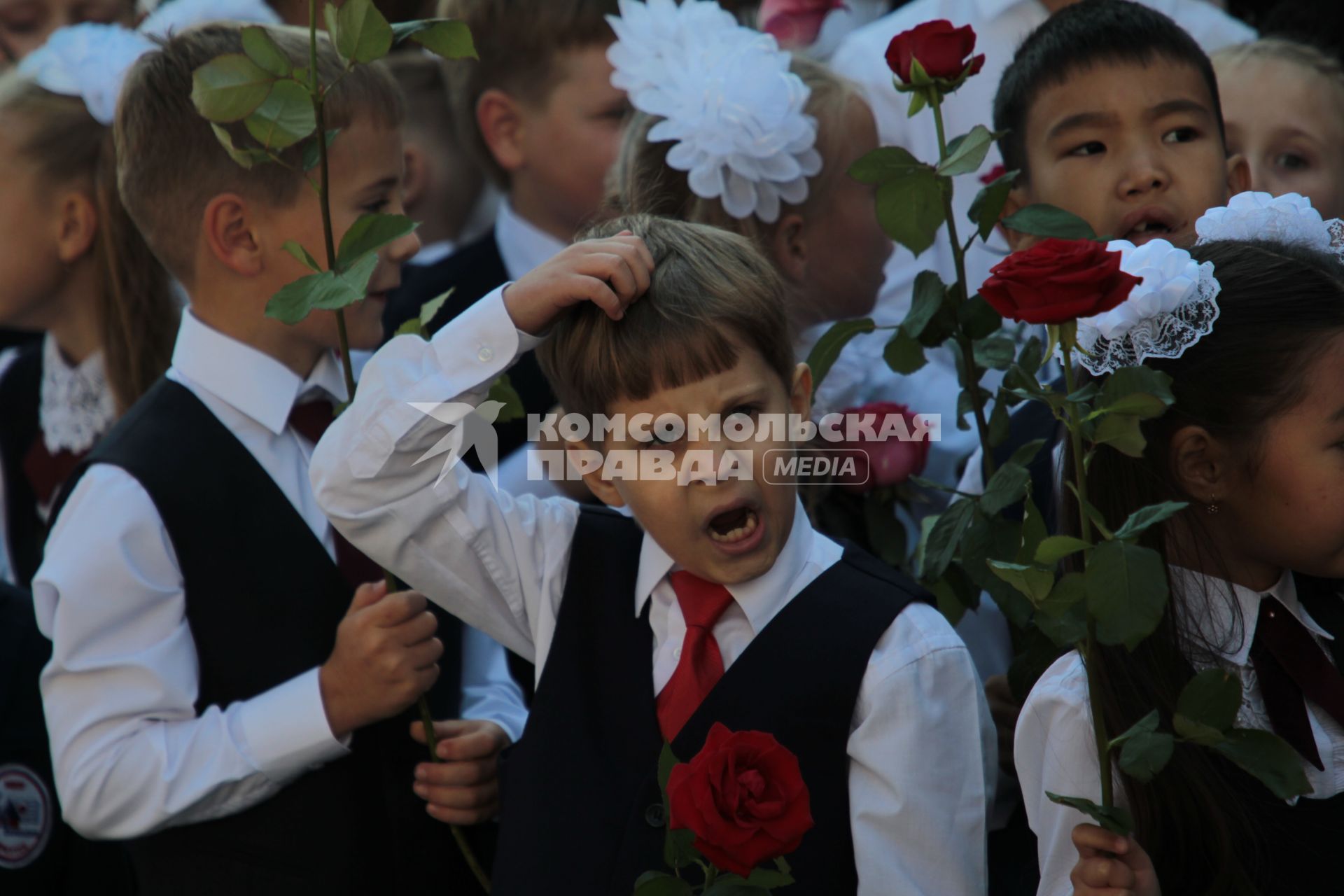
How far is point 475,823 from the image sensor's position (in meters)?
2.14

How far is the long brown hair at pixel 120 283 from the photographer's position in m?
2.87

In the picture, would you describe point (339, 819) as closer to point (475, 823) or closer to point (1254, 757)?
point (475, 823)

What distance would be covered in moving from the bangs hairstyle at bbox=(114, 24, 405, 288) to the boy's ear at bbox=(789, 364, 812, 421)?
2.86 feet

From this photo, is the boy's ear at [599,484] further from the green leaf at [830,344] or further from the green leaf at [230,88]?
the green leaf at [230,88]

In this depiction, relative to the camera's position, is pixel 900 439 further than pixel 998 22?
No

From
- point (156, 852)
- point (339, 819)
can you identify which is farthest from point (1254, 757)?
point (156, 852)

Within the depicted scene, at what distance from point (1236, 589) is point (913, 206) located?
0.66 meters

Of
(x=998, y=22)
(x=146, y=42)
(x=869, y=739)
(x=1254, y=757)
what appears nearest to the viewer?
(x=1254, y=757)

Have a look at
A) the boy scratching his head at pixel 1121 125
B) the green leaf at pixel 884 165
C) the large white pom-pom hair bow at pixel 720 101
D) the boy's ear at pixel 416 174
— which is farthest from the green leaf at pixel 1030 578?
the boy's ear at pixel 416 174

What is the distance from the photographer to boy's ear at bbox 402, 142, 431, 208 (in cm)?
392

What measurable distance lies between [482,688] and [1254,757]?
136 cm

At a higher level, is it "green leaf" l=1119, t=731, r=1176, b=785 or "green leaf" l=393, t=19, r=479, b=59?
"green leaf" l=393, t=19, r=479, b=59

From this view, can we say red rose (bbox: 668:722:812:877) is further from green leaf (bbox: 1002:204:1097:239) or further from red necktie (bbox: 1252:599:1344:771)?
green leaf (bbox: 1002:204:1097:239)

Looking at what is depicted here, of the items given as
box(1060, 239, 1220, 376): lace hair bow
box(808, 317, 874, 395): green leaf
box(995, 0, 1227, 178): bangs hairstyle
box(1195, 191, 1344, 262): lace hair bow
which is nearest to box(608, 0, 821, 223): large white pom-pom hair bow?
box(995, 0, 1227, 178): bangs hairstyle
